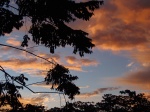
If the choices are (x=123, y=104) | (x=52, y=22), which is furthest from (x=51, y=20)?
(x=123, y=104)

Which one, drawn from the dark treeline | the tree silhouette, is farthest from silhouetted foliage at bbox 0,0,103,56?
the dark treeline

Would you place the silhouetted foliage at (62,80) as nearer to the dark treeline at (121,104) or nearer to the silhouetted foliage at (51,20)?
the silhouetted foliage at (51,20)

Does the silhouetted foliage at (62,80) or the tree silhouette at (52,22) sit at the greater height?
the tree silhouette at (52,22)

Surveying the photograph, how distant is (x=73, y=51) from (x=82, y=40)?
19.1 inches

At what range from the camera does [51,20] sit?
918 centimetres

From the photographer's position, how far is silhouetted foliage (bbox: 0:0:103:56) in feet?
28.3

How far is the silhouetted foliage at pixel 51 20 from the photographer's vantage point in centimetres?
864

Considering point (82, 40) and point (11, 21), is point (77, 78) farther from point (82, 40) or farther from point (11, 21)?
point (11, 21)

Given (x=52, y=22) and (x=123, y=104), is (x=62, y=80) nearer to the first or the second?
(x=52, y=22)

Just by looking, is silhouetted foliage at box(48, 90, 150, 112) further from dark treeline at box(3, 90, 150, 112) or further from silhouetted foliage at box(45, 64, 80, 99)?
silhouetted foliage at box(45, 64, 80, 99)

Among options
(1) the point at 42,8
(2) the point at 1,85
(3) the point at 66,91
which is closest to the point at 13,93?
(2) the point at 1,85

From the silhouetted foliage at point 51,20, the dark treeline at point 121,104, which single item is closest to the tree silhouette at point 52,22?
the silhouetted foliage at point 51,20

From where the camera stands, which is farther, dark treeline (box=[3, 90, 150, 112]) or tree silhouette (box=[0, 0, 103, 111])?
dark treeline (box=[3, 90, 150, 112])

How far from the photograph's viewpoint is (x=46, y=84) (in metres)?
10.3
